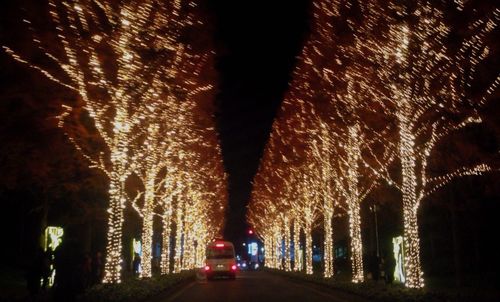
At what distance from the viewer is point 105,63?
58.6 feet

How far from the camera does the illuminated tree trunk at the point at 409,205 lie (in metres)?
19.4

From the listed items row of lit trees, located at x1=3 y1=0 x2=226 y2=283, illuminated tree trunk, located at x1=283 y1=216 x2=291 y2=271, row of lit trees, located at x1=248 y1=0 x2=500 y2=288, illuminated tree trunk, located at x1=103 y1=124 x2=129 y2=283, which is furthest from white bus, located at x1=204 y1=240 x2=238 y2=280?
illuminated tree trunk, located at x1=103 y1=124 x2=129 y2=283

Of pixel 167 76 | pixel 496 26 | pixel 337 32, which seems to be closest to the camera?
pixel 496 26

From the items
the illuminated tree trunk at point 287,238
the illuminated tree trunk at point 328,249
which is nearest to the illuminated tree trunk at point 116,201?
the illuminated tree trunk at point 328,249

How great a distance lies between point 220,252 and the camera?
4500 centimetres

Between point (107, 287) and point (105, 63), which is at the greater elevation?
point (105, 63)

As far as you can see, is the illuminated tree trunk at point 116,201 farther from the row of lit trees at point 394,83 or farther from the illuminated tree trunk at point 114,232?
the row of lit trees at point 394,83

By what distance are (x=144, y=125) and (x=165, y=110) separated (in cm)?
143

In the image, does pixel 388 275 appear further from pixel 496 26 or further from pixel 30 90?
pixel 30 90

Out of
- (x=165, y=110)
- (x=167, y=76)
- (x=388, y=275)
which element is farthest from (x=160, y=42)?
(x=388, y=275)

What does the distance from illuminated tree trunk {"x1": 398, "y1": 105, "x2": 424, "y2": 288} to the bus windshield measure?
25.2 m

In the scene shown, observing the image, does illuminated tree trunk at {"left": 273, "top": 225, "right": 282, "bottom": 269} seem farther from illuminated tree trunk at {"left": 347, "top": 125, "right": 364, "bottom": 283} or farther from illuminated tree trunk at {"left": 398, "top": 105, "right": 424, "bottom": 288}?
illuminated tree trunk at {"left": 398, "top": 105, "right": 424, "bottom": 288}

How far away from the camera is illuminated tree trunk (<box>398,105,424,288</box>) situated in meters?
19.4

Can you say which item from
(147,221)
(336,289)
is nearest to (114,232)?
(147,221)
